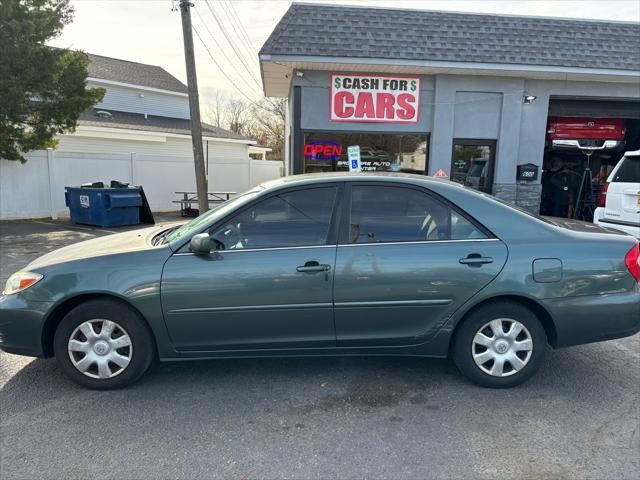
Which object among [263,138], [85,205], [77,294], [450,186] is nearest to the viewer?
[77,294]

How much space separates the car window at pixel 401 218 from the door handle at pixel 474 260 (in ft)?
0.52

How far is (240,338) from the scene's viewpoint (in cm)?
335

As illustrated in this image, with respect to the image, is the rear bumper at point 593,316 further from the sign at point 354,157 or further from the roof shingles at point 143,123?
the roof shingles at point 143,123

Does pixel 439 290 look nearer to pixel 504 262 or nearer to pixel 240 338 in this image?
pixel 504 262

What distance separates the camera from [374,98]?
9852mm

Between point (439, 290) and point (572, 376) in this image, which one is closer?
point (439, 290)

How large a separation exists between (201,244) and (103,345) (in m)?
1.02

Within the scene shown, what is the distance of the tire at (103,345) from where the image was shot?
130 inches

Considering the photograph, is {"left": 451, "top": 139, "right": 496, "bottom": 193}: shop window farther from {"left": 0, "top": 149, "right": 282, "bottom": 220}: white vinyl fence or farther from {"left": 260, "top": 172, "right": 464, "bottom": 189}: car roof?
{"left": 0, "top": 149, "right": 282, "bottom": 220}: white vinyl fence

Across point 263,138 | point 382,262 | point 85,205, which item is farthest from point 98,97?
point 263,138

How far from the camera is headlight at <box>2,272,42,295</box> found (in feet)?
10.9

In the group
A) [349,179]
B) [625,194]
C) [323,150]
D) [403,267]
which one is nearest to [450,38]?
[323,150]

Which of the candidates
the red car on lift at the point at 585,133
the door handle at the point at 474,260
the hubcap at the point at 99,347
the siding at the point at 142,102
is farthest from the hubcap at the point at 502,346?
the siding at the point at 142,102

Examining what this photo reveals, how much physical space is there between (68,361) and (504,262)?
125 inches
